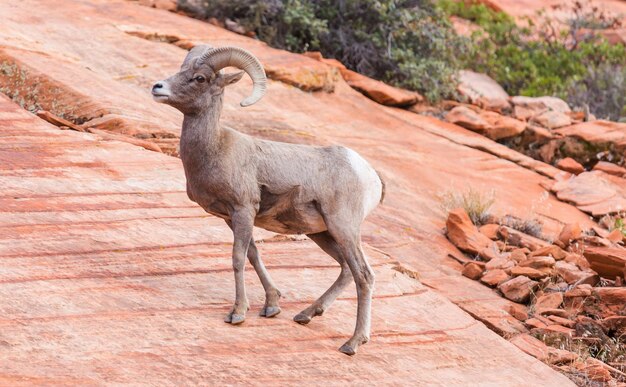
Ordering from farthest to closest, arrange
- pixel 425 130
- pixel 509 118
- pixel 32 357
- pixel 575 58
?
1. pixel 575 58
2. pixel 509 118
3. pixel 425 130
4. pixel 32 357

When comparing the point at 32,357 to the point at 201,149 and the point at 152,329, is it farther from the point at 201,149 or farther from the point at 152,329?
the point at 201,149

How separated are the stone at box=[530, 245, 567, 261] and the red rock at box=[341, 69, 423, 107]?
16.4 ft

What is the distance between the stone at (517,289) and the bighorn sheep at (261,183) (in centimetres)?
371

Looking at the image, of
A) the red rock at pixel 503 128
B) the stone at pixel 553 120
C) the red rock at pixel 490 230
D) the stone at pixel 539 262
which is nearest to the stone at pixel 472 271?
the stone at pixel 539 262

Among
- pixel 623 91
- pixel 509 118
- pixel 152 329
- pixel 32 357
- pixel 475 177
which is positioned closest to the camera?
pixel 32 357

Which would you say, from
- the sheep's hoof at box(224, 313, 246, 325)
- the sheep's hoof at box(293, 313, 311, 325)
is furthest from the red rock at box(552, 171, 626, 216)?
the sheep's hoof at box(224, 313, 246, 325)

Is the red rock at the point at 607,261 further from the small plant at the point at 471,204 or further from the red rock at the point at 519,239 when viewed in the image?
the small plant at the point at 471,204

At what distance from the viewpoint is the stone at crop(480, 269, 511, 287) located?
10.4 m

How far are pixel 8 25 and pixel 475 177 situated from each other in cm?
614

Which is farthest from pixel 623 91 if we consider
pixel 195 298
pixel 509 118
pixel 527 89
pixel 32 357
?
pixel 32 357

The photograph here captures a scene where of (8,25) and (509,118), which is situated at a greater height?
(8,25)

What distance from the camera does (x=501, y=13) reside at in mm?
24875

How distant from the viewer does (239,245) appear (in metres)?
6.21

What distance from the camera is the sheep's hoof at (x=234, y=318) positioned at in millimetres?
6344
